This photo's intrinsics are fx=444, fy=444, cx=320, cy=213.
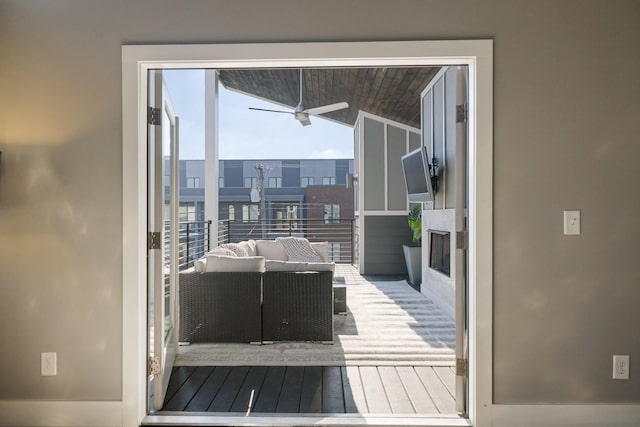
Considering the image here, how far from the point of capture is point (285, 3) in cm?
231

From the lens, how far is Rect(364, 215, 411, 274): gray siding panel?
816cm

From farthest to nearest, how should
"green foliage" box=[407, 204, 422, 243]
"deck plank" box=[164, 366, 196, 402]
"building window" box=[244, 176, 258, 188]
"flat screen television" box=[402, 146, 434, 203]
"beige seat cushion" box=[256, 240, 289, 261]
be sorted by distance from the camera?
"building window" box=[244, 176, 258, 188]
"green foliage" box=[407, 204, 422, 243]
"beige seat cushion" box=[256, 240, 289, 261]
"flat screen television" box=[402, 146, 434, 203]
"deck plank" box=[164, 366, 196, 402]

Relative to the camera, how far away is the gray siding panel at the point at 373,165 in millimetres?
8180

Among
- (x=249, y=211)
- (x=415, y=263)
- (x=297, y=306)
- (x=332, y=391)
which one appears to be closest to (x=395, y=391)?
(x=332, y=391)

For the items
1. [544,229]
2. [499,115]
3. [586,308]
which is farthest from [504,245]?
[499,115]

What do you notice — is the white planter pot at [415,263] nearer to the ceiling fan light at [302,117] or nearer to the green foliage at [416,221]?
the green foliage at [416,221]

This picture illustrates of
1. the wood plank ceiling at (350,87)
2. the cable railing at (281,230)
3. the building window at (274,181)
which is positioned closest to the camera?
the wood plank ceiling at (350,87)

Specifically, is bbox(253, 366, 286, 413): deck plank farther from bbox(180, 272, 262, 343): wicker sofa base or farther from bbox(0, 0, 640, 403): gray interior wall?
bbox(0, 0, 640, 403): gray interior wall

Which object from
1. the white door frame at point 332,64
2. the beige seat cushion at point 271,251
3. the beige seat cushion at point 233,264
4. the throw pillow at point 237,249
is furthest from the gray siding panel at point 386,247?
the white door frame at point 332,64

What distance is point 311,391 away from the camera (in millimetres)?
2855

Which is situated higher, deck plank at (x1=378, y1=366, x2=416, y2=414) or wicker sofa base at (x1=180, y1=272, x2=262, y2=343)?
wicker sofa base at (x1=180, y1=272, x2=262, y2=343)

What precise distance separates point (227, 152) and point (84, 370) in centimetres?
782

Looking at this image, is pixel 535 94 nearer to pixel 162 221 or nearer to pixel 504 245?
pixel 504 245

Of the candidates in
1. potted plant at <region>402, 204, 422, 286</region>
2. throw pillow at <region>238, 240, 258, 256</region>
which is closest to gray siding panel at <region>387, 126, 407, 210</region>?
potted plant at <region>402, 204, 422, 286</region>
